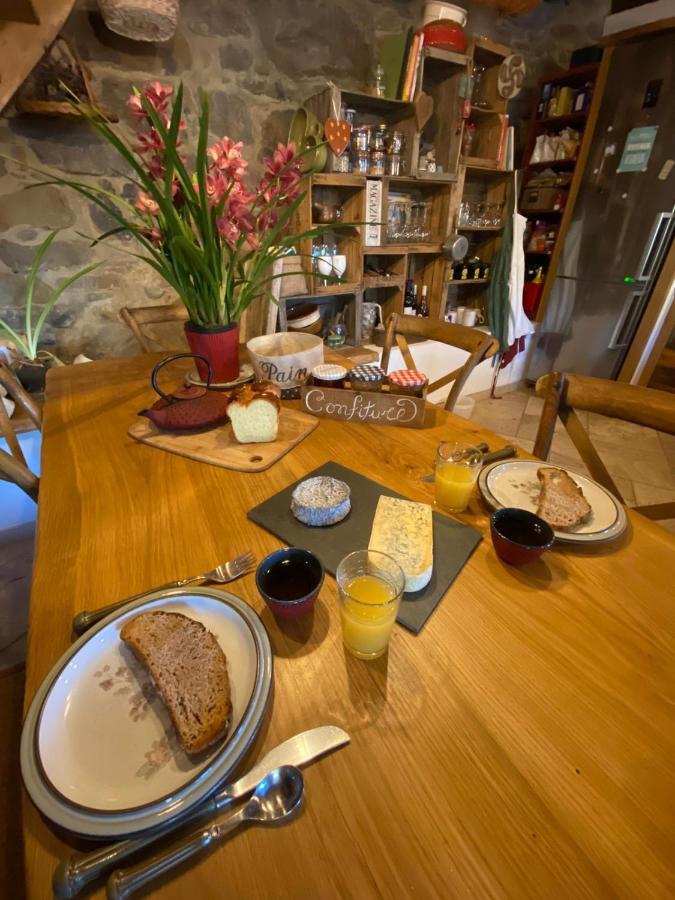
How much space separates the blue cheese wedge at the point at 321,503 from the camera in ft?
2.16

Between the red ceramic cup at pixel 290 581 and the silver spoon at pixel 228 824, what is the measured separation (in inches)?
6.4

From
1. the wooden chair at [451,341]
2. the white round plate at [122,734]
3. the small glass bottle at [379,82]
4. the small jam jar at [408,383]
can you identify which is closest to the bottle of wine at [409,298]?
the small glass bottle at [379,82]

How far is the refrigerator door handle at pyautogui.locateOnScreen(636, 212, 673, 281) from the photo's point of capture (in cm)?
238

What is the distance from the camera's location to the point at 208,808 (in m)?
0.35

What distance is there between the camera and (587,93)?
2.60 metres

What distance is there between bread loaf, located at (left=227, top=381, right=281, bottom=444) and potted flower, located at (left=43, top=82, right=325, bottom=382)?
28cm

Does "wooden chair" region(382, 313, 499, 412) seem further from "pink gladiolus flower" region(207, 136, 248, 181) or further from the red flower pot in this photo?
"pink gladiolus flower" region(207, 136, 248, 181)

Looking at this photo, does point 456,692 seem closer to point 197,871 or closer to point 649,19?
point 197,871

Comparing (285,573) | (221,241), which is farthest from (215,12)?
(285,573)

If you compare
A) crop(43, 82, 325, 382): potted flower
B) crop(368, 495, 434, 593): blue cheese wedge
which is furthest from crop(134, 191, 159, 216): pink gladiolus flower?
crop(368, 495, 434, 593): blue cheese wedge

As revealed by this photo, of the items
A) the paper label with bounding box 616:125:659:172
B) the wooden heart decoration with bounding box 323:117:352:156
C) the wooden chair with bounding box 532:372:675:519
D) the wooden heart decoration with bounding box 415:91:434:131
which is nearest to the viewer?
Answer: the wooden chair with bounding box 532:372:675:519

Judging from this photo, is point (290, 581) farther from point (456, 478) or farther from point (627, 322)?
point (627, 322)

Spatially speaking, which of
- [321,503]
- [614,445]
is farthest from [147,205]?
[614,445]

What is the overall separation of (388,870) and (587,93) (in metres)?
3.89
